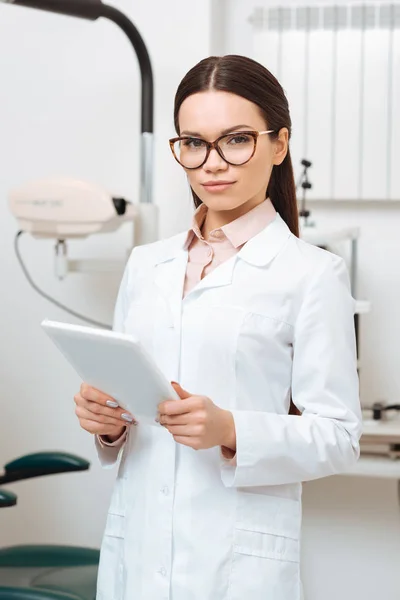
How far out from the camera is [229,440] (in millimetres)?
1043

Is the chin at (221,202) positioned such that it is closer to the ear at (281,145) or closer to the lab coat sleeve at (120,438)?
the ear at (281,145)

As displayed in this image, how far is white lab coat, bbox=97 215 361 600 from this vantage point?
1.07m

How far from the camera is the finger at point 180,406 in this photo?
997mm

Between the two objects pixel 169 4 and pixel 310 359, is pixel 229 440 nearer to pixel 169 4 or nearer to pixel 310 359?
pixel 310 359

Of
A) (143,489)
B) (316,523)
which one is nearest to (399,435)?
(316,523)

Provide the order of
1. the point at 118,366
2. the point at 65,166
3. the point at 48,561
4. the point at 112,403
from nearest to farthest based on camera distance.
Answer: the point at 118,366
the point at 112,403
the point at 48,561
the point at 65,166

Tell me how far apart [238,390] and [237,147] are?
30 centimetres

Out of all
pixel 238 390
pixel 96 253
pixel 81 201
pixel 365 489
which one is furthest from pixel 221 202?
pixel 365 489

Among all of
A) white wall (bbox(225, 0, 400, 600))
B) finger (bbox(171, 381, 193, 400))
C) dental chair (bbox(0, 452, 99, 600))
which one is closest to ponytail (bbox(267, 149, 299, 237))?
finger (bbox(171, 381, 193, 400))

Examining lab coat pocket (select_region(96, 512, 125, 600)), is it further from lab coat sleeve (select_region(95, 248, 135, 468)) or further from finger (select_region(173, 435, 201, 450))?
finger (select_region(173, 435, 201, 450))

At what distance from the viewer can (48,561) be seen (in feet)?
5.78

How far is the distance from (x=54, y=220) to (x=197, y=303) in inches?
38.4

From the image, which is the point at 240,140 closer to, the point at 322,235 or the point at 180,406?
the point at 180,406

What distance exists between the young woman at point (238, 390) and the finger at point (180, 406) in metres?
0.03
